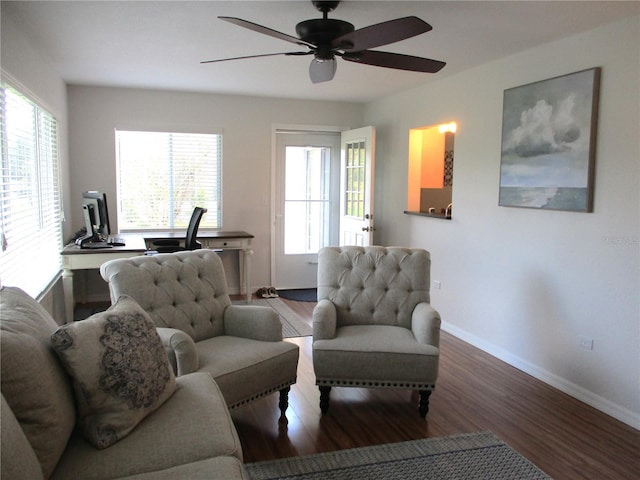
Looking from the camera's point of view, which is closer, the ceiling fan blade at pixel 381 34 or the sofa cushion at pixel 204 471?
the sofa cushion at pixel 204 471

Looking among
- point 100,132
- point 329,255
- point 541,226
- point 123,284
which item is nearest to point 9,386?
point 123,284

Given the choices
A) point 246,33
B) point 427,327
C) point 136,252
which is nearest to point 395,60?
point 246,33

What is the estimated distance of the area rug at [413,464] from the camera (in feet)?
7.85

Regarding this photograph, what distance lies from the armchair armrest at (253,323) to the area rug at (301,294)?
9.14 feet

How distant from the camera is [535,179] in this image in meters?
3.65

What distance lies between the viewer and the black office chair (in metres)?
4.95

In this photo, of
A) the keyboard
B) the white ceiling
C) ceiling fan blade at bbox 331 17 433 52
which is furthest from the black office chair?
ceiling fan blade at bbox 331 17 433 52

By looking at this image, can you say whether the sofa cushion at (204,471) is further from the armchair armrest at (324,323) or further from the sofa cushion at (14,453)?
the armchair armrest at (324,323)

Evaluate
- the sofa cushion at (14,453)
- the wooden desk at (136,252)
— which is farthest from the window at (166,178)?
the sofa cushion at (14,453)

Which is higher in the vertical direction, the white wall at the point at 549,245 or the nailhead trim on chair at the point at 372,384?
the white wall at the point at 549,245

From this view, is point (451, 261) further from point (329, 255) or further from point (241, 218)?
point (241, 218)

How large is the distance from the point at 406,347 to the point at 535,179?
165 centimetres

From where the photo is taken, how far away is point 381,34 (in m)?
2.44

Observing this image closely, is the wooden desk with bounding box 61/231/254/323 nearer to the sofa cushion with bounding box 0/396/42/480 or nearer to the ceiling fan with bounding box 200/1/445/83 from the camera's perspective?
the ceiling fan with bounding box 200/1/445/83
